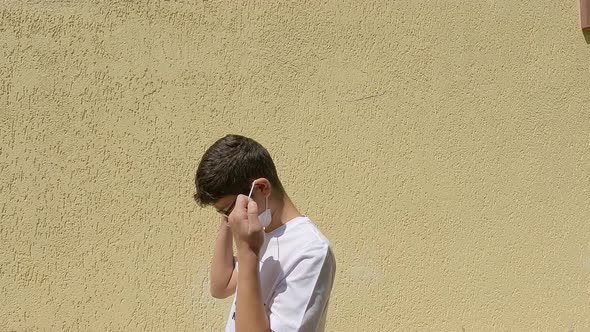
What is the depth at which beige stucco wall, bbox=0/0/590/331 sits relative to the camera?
3.00 metres

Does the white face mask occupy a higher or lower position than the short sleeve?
higher

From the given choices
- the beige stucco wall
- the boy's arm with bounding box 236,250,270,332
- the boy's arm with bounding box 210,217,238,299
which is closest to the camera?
the boy's arm with bounding box 236,250,270,332

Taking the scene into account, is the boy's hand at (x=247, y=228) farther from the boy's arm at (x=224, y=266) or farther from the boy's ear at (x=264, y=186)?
the boy's arm at (x=224, y=266)

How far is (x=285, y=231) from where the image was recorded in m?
1.93

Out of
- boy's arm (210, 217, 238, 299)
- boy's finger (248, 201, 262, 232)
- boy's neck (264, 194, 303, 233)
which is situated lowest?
boy's arm (210, 217, 238, 299)

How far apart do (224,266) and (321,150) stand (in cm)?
140

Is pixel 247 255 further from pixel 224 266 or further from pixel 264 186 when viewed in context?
pixel 224 266

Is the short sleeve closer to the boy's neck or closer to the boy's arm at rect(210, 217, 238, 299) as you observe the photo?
the boy's neck

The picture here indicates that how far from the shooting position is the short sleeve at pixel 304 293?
1.76 m

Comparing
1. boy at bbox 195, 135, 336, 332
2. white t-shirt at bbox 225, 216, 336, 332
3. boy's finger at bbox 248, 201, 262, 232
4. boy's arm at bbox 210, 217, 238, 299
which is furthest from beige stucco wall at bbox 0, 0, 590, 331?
boy's finger at bbox 248, 201, 262, 232

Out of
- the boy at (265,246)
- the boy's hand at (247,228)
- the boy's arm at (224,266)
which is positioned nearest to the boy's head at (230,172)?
the boy at (265,246)

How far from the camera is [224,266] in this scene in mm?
2201

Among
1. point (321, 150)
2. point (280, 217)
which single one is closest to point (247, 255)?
point (280, 217)

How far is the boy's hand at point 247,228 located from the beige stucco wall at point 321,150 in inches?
58.7
